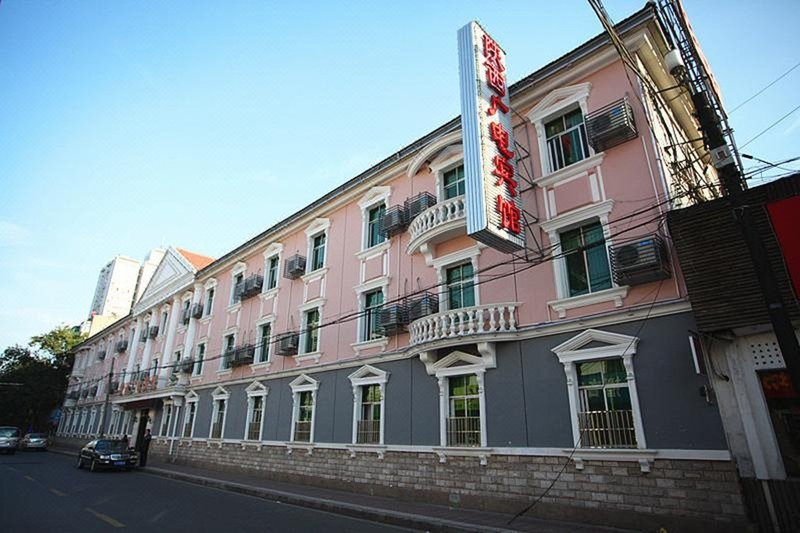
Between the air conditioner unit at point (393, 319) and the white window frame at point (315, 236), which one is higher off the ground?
the white window frame at point (315, 236)

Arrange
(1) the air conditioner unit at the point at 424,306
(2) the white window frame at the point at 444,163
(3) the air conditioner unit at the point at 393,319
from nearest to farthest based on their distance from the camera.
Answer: (1) the air conditioner unit at the point at 424,306 → (3) the air conditioner unit at the point at 393,319 → (2) the white window frame at the point at 444,163

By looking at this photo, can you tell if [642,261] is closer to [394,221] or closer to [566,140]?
[566,140]

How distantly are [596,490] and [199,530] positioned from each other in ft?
28.5

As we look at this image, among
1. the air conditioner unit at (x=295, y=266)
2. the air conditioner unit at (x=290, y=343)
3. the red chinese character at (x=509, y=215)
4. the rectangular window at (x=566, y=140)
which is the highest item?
the rectangular window at (x=566, y=140)

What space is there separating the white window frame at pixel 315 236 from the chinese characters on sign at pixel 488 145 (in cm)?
1014

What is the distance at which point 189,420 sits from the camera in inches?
1027

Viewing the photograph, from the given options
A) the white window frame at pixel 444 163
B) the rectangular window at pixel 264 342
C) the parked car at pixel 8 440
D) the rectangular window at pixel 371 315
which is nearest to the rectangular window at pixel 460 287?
the white window frame at pixel 444 163

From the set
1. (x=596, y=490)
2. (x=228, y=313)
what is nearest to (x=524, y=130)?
(x=596, y=490)

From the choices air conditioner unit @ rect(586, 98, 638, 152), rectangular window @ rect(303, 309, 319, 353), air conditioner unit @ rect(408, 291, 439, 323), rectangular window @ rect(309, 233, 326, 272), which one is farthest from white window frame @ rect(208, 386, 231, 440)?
air conditioner unit @ rect(586, 98, 638, 152)

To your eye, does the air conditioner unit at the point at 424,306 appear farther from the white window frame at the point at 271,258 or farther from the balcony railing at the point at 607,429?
the white window frame at the point at 271,258

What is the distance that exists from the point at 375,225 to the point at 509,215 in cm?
823

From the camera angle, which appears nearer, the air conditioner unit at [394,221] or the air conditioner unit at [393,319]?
the air conditioner unit at [393,319]

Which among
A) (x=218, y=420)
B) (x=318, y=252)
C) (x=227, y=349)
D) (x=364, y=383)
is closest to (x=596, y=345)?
(x=364, y=383)

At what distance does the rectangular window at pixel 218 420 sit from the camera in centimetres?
2308
